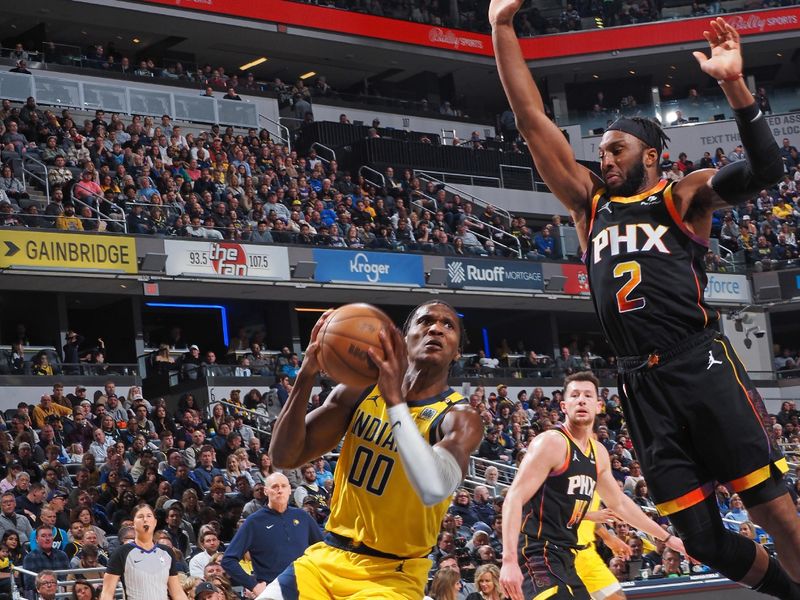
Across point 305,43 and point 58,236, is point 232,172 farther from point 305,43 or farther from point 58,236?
point 305,43

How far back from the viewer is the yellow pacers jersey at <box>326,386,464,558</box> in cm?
518

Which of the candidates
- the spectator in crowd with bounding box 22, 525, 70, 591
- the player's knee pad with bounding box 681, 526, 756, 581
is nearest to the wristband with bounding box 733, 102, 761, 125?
the player's knee pad with bounding box 681, 526, 756, 581

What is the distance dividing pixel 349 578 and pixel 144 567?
6.21 meters

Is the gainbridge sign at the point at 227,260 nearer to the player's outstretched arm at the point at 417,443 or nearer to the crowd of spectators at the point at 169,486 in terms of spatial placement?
the crowd of spectators at the point at 169,486

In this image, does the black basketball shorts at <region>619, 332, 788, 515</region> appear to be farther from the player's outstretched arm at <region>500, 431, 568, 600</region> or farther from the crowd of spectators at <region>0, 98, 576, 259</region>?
the crowd of spectators at <region>0, 98, 576, 259</region>

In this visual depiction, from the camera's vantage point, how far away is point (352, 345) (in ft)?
15.8

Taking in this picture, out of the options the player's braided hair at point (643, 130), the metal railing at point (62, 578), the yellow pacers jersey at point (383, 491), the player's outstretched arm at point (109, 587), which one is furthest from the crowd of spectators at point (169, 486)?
the player's braided hair at point (643, 130)

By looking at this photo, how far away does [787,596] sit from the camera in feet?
17.6

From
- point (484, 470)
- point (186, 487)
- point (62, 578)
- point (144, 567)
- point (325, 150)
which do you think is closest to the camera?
point (144, 567)

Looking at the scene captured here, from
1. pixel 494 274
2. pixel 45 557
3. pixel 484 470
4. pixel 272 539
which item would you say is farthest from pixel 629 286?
pixel 494 274

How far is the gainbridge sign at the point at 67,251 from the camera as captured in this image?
23.7 metres

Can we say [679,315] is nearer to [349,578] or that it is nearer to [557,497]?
[349,578]

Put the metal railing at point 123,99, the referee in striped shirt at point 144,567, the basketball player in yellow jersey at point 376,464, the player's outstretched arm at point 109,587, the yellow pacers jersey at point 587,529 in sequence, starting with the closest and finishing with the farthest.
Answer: the basketball player in yellow jersey at point 376,464, the yellow pacers jersey at point 587,529, the player's outstretched arm at point 109,587, the referee in striped shirt at point 144,567, the metal railing at point 123,99

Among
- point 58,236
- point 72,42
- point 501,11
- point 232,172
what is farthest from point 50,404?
point 72,42
